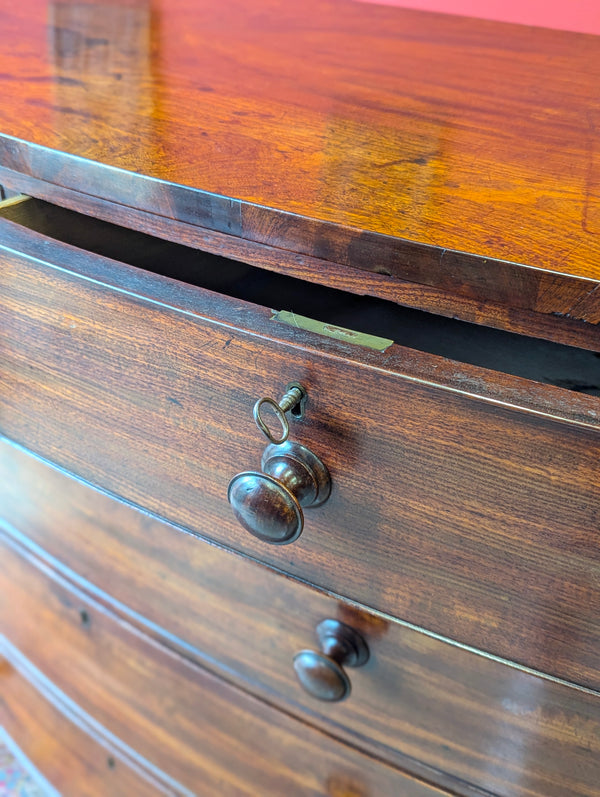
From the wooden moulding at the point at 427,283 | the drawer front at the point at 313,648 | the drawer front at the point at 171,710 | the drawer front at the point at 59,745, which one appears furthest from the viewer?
the drawer front at the point at 59,745

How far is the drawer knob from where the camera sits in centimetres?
45

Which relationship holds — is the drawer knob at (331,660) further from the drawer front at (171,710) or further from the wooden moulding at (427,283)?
the wooden moulding at (427,283)

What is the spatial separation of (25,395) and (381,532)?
0.23 m

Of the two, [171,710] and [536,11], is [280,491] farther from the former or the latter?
[536,11]

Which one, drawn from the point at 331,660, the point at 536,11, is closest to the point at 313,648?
the point at 331,660

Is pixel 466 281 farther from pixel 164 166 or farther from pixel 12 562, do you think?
pixel 12 562

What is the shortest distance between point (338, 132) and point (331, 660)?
318 mm

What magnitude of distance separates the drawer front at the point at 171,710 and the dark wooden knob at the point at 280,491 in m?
0.26

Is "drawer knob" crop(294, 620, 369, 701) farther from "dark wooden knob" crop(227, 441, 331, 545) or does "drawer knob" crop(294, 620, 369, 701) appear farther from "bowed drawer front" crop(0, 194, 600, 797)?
"dark wooden knob" crop(227, 441, 331, 545)

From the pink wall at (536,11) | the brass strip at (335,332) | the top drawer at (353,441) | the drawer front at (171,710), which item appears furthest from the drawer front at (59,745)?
the pink wall at (536,11)

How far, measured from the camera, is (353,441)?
0.32 meters

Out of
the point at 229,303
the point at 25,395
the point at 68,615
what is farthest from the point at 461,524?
the point at 68,615

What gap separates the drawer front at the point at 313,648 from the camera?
0.41 m

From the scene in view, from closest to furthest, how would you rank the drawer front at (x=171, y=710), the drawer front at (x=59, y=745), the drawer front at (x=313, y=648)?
the drawer front at (x=313, y=648), the drawer front at (x=171, y=710), the drawer front at (x=59, y=745)
